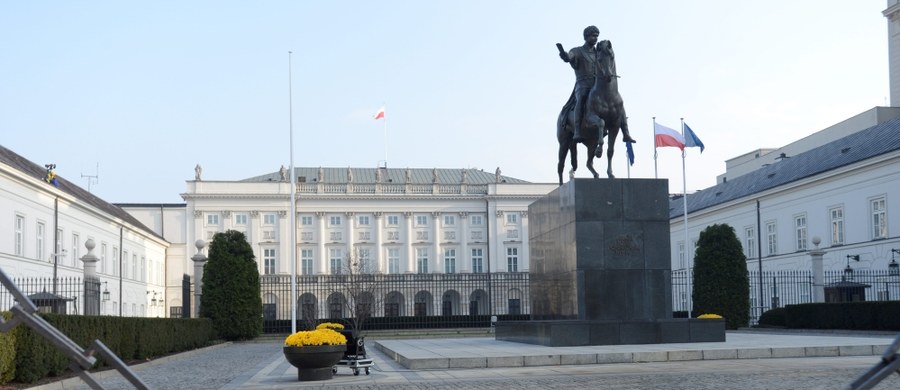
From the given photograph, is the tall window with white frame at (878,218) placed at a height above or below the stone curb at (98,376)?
above

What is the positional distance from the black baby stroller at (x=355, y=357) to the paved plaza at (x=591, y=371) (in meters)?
0.18

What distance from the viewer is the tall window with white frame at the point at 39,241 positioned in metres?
43.0

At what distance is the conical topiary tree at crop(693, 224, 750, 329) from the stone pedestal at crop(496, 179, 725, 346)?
18.4 metres

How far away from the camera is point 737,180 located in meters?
65.2

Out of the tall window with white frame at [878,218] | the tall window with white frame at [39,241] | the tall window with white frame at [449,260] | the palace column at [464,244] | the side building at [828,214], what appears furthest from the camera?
the tall window with white frame at [449,260]

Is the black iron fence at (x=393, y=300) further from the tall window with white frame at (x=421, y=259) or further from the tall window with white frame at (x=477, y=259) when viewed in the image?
the tall window with white frame at (x=421, y=259)

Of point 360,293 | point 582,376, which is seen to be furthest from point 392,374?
point 360,293

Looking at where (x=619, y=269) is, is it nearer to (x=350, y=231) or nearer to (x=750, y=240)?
(x=750, y=240)

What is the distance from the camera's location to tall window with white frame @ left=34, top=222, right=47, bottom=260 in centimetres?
4300

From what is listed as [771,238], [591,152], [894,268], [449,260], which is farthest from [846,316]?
[449,260]

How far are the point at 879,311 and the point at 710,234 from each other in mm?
8316

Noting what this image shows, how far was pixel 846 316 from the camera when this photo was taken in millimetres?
31234

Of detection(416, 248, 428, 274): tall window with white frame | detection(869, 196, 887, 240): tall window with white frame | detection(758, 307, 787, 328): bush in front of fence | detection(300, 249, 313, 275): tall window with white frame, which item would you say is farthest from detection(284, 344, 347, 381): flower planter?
detection(416, 248, 428, 274): tall window with white frame

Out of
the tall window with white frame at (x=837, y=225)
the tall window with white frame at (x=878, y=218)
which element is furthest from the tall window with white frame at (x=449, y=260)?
the tall window with white frame at (x=878, y=218)
